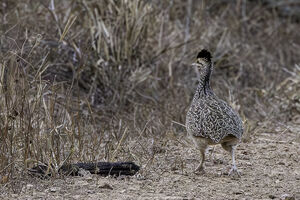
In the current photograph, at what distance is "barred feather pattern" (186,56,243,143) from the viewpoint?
5727 mm

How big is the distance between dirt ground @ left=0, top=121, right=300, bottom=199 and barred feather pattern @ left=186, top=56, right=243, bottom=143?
0.39m

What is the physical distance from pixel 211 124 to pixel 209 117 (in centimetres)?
13

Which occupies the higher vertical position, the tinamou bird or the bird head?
the bird head

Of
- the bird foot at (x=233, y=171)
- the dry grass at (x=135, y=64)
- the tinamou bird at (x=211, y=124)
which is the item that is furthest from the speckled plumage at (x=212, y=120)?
the dry grass at (x=135, y=64)

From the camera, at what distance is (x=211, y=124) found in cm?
576

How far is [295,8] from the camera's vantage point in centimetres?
1434

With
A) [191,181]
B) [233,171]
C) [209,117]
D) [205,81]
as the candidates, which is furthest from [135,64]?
[191,181]

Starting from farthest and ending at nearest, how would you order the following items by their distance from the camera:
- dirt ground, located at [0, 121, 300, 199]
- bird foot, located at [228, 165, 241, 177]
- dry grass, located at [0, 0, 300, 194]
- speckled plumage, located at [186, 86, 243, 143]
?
dry grass, located at [0, 0, 300, 194] → bird foot, located at [228, 165, 241, 177] → speckled plumage, located at [186, 86, 243, 143] → dirt ground, located at [0, 121, 300, 199]

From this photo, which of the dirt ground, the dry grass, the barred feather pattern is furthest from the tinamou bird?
the dry grass

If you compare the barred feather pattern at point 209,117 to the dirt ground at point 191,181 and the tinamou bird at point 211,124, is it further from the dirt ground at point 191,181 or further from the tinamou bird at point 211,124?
the dirt ground at point 191,181

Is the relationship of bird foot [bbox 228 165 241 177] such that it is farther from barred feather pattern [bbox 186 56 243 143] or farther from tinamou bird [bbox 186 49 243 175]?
barred feather pattern [bbox 186 56 243 143]

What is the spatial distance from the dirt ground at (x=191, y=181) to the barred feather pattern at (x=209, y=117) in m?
0.39

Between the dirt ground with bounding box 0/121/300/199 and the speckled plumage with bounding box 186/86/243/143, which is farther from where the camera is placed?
the speckled plumage with bounding box 186/86/243/143

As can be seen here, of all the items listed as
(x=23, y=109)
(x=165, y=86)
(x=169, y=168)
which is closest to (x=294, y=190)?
(x=169, y=168)
